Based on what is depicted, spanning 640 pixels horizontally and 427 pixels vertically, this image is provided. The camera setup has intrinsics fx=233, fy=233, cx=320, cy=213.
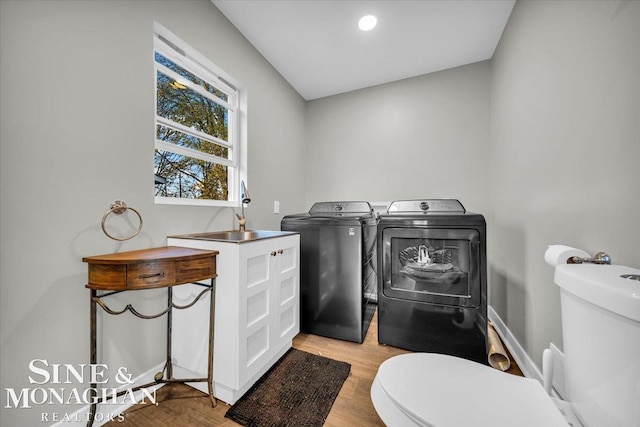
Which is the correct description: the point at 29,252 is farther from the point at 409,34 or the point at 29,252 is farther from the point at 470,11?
the point at 470,11

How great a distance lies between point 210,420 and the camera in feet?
3.84

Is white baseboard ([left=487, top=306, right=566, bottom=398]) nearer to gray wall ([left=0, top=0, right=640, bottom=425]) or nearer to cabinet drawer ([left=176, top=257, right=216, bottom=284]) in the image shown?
gray wall ([left=0, top=0, right=640, bottom=425])

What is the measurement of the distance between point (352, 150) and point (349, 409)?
2511 millimetres

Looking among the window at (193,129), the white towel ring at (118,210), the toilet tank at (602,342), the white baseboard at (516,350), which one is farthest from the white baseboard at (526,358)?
the window at (193,129)

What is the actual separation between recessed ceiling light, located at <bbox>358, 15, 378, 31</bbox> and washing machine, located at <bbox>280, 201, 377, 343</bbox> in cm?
159

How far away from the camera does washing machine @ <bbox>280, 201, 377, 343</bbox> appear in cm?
191

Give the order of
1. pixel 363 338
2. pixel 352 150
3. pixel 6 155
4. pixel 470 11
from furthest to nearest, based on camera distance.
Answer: pixel 352 150 < pixel 363 338 < pixel 470 11 < pixel 6 155

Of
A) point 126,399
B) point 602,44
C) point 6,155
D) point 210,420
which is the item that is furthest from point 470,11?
point 126,399

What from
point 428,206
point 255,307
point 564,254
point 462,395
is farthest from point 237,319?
point 428,206

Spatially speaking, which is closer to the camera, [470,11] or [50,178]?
[50,178]

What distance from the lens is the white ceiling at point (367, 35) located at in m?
1.78

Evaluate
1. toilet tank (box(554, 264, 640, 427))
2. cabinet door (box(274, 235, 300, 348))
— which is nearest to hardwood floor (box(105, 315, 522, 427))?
cabinet door (box(274, 235, 300, 348))

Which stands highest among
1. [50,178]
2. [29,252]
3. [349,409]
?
[50,178]

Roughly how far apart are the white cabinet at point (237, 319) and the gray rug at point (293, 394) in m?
0.08
